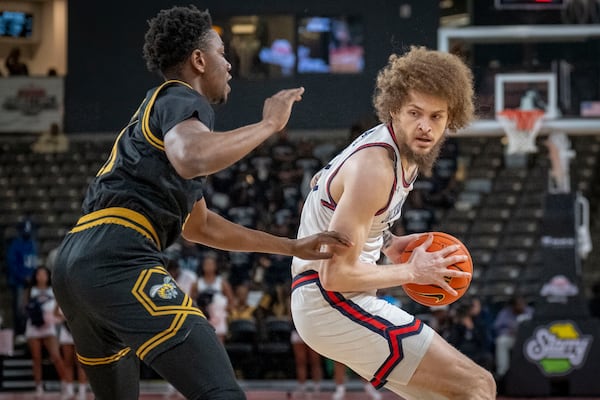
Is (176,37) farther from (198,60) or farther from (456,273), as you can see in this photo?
(456,273)

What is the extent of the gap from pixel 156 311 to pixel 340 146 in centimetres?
1391

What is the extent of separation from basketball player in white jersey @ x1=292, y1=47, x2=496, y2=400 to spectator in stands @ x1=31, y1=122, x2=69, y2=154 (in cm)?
1489

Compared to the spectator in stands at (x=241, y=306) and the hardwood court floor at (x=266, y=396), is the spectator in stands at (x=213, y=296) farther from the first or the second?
the hardwood court floor at (x=266, y=396)

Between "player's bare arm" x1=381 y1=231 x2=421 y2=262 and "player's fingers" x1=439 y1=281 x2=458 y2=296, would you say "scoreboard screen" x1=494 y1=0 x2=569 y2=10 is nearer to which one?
"player's bare arm" x1=381 y1=231 x2=421 y2=262

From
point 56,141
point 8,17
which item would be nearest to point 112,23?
point 56,141

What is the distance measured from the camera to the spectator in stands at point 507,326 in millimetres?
12945

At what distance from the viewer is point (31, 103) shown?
1962 centimetres

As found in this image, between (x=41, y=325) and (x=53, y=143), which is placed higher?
(x=53, y=143)

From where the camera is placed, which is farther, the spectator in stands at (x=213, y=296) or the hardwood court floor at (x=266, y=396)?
the hardwood court floor at (x=266, y=396)

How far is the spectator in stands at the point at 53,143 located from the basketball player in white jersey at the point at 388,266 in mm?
14887

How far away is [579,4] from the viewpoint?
46.3 ft

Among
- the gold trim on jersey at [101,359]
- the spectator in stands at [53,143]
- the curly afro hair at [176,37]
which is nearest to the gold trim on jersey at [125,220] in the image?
the gold trim on jersey at [101,359]

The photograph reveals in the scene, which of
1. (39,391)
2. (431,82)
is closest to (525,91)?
(39,391)

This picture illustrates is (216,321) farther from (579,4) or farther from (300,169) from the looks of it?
(579,4)
